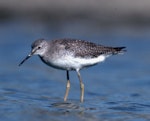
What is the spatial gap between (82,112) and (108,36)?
40.5 ft

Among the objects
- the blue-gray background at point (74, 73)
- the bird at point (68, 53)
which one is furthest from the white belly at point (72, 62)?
the blue-gray background at point (74, 73)

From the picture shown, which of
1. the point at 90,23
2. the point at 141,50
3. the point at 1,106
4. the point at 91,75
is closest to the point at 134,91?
the point at 91,75

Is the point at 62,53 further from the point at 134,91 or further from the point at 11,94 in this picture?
the point at 134,91

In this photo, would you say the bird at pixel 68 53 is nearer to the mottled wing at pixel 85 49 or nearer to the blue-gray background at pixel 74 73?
the mottled wing at pixel 85 49

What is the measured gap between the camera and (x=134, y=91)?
16.5 meters

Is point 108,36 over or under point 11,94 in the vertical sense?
over

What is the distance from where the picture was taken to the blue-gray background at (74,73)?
12914mm

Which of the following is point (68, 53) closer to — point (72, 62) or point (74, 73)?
point (72, 62)

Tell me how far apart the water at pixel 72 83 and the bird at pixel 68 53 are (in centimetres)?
90

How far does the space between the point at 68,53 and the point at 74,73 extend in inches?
232

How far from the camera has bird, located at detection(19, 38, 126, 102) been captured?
44.5ft

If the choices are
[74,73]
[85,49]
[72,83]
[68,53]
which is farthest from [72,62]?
[74,73]

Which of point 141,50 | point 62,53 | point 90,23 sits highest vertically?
point 90,23

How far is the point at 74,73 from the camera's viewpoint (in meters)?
19.5
